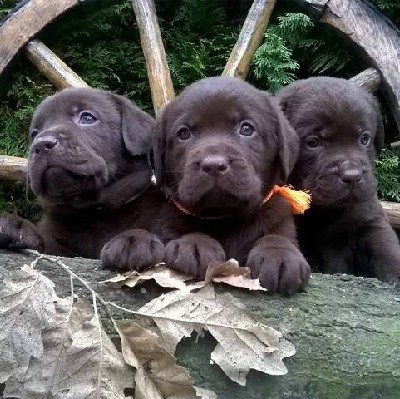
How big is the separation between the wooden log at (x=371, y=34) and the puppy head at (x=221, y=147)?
121cm

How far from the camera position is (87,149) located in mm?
2941

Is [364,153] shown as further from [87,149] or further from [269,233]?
[87,149]

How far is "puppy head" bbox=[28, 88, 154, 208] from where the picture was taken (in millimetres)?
2855

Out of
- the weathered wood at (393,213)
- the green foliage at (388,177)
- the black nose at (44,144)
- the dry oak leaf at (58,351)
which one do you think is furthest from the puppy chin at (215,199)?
the green foliage at (388,177)

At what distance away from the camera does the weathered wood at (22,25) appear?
416 cm

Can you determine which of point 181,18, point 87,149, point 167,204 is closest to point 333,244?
point 167,204

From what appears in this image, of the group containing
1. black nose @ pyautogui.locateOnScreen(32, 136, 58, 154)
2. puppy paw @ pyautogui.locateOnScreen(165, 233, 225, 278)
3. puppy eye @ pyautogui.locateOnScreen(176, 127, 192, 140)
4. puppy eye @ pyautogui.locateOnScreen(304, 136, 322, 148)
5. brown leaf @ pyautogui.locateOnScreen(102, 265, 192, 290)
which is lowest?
brown leaf @ pyautogui.locateOnScreen(102, 265, 192, 290)

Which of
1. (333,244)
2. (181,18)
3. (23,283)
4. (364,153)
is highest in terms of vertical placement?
(181,18)

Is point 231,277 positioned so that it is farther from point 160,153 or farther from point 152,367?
point 160,153

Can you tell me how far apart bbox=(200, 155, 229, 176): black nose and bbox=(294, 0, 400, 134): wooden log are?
1725 millimetres

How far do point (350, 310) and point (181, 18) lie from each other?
3.11 m

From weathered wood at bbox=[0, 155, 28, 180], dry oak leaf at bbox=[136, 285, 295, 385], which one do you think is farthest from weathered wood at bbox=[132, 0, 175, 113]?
dry oak leaf at bbox=[136, 285, 295, 385]

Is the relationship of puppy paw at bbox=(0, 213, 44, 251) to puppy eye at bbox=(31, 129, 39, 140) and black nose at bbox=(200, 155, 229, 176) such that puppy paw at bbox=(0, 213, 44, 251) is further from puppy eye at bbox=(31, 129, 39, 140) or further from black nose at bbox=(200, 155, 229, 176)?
black nose at bbox=(200, 155, 229, 176)

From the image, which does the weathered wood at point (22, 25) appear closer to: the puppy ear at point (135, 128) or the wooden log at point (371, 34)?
the puppy ear at point (135, 128)
